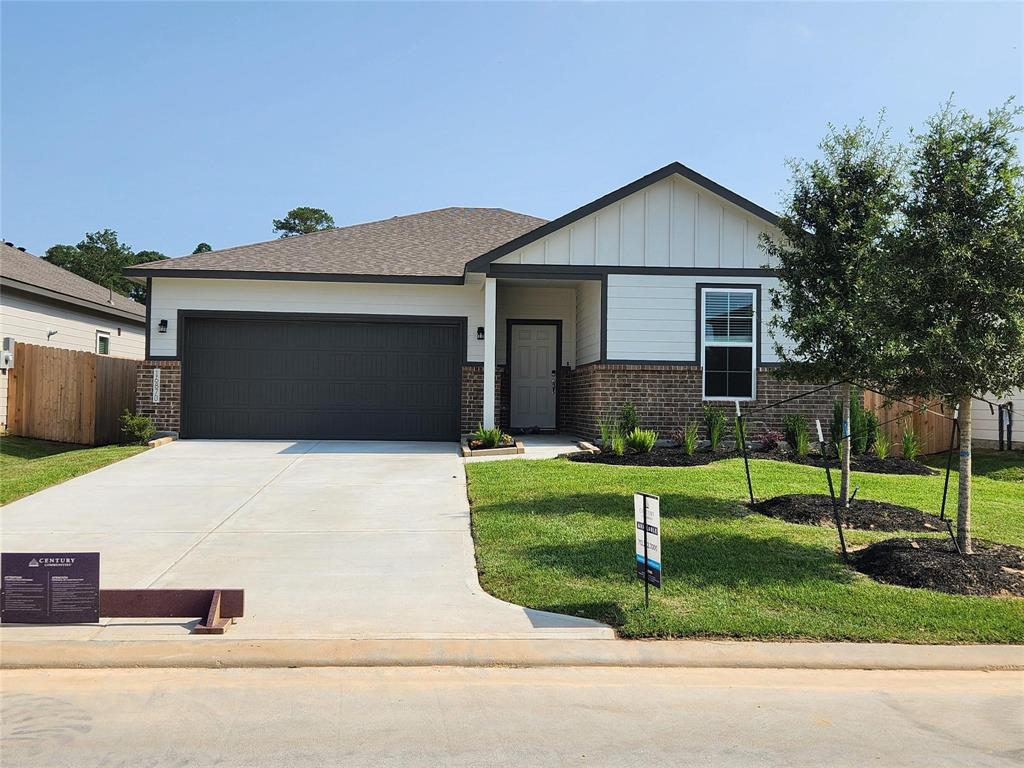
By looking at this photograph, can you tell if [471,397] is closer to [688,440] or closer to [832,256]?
[688,440]

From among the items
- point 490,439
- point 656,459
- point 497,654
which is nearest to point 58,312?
point 490,439

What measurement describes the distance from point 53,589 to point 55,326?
1625 cm

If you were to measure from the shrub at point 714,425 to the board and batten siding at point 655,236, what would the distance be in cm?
272

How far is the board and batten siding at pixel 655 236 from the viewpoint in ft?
47.4

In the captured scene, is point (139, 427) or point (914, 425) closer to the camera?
point (139, 427)

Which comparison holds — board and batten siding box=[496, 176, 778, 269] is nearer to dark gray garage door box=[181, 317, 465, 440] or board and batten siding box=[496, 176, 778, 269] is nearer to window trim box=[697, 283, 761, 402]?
window trim box=[697, 283, 761, 402]

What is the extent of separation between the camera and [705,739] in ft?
12.8

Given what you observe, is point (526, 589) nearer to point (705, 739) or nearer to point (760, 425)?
point (705, 739)

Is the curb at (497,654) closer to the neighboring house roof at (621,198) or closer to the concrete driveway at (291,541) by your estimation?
the concrete driveway at (291,541)

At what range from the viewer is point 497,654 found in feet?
16.4

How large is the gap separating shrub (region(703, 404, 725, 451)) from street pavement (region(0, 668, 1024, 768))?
824 cm

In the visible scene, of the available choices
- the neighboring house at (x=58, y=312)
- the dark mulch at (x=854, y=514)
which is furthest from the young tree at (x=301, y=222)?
the dark mulch at (x=854, y=514)

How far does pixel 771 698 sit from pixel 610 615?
53.0 inches

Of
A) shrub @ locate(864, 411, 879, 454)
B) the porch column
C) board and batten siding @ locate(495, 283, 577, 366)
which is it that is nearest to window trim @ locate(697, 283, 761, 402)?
shrub @ locate(864, 411, 879, 454)
